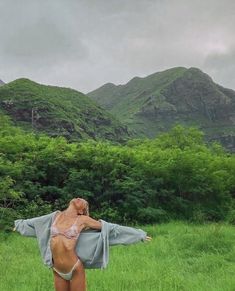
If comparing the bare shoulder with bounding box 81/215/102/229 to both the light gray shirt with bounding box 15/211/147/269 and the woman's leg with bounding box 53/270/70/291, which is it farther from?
the woman's leg with bounding box 53/270/70/291

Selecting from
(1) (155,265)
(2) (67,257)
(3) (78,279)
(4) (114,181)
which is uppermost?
(2) (67,257)

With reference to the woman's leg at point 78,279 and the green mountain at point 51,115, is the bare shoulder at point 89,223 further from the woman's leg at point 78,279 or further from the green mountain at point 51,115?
the green mountain at point 51,115

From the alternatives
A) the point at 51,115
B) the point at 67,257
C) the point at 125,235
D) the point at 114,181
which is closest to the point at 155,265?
the point at 125,235

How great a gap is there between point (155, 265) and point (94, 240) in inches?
226

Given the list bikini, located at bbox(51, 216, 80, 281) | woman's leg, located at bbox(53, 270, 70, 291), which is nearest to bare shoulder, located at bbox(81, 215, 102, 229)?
bikini, located at bbox(51, 216, 80, 281)

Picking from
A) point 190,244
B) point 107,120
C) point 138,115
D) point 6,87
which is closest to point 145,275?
point 190,244

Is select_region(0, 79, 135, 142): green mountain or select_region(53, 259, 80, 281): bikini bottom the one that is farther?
select_region(0, 79, 135, 142): green mountain

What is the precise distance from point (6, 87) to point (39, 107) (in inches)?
558

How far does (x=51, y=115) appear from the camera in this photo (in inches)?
3086

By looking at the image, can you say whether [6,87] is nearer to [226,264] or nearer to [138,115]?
[226,264]

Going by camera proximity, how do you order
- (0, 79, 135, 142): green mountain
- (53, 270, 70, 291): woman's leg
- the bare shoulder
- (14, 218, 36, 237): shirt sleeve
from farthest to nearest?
(0, 79, 135, 142): green mountain
(14, 218, 36, 237): shirt sleeve
the bare shoulder
(53, 270, 70, 291): woman's leg

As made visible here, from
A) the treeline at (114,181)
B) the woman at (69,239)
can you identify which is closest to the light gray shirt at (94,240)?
the woman at (69,239)

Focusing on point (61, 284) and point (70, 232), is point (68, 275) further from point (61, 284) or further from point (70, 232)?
point (70, 232)

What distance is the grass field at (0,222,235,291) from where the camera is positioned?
1018 centimetres
